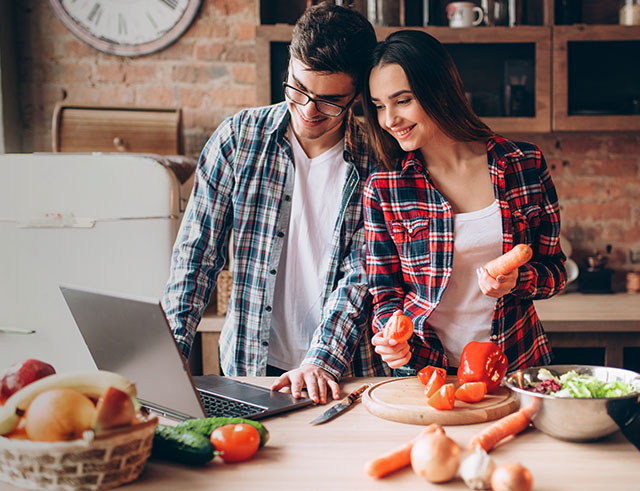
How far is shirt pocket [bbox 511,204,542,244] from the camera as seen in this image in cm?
151

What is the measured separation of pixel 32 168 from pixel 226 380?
1.33 meters

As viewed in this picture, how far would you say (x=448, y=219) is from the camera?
4.96 ft

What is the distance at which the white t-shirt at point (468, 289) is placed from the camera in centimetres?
150

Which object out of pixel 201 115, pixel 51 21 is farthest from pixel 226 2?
pixel 51 21

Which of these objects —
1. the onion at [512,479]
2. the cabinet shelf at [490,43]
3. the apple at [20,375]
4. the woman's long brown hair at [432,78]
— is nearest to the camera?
the onion at [512,479]

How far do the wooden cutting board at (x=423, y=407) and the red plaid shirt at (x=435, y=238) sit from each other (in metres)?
0.27

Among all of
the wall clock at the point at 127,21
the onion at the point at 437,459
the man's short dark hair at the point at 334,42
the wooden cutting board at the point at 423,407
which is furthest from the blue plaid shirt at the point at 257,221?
the wall clock at the point at 127,21

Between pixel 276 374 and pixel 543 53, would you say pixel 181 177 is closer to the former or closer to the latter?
pixel 276 374

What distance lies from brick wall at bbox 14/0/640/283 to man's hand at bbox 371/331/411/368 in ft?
6.28

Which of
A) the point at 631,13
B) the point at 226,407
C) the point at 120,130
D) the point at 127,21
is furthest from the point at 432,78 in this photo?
the point at 127,21

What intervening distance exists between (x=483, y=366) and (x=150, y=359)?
2.05 feet

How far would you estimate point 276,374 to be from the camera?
1.75 meters

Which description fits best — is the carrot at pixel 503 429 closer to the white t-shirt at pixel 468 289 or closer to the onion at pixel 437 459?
the onion at pixel 437 459

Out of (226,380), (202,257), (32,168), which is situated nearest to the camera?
(226,380)
